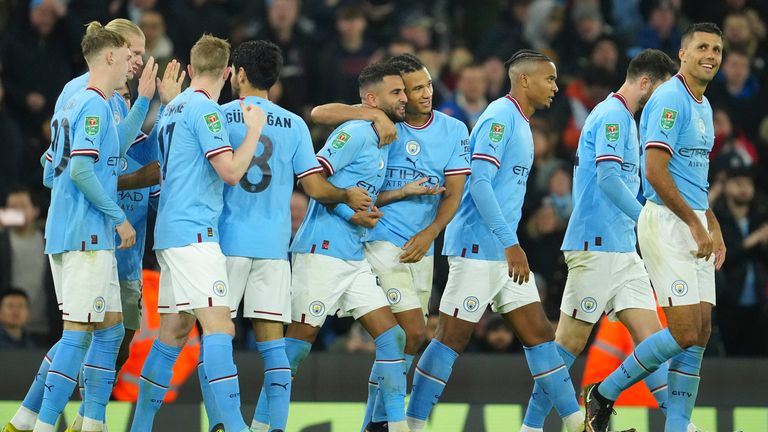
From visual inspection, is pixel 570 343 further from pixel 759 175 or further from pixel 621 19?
pixel 621 19

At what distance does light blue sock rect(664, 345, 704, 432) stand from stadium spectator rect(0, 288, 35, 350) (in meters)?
5.79

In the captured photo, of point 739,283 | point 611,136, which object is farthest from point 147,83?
point 739,283

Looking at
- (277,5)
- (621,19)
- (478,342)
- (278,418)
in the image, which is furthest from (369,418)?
(621,19)

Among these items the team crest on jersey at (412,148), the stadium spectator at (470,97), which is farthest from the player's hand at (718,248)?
the stadium spectator at (470,97)

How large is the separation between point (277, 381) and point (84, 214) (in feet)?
5.09

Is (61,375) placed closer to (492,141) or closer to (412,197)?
(412,197)

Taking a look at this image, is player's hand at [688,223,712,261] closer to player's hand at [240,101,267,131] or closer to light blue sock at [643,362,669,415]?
light blue sock at [643,362,669,415]

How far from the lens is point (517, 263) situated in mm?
8227

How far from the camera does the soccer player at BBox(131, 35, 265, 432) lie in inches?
297

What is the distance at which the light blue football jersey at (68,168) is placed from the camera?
775 cm

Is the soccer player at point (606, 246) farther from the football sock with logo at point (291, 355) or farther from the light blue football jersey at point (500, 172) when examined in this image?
the football sock with logo at point (291, 355)

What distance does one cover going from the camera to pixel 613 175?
848 cm

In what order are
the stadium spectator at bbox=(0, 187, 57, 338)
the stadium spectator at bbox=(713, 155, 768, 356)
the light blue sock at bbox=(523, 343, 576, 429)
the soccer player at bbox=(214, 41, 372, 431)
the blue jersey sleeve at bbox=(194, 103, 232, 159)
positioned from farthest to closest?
1. the stadium spectator at bbox=(713, 155, 768, 356)
2. the stadium spectator at bbox=(0, 187, 57, 338)
3. the light blue sock at bbox=(523, 343, 576, 429)
4. the soccer player at bbox=(214, 41, 372, 431)
5. the blue jersey sleeve at bbox=(194, 103, 232, 159)

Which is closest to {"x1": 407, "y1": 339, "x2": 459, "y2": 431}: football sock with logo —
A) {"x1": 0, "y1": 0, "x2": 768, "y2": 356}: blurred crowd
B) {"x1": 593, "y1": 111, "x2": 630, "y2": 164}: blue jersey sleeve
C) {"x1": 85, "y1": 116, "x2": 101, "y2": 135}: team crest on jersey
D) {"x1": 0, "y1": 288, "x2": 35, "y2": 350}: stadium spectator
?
{"x1": 593, "y1": 111, "x2": 630, "y2": 164}: blue jersey sleeve
